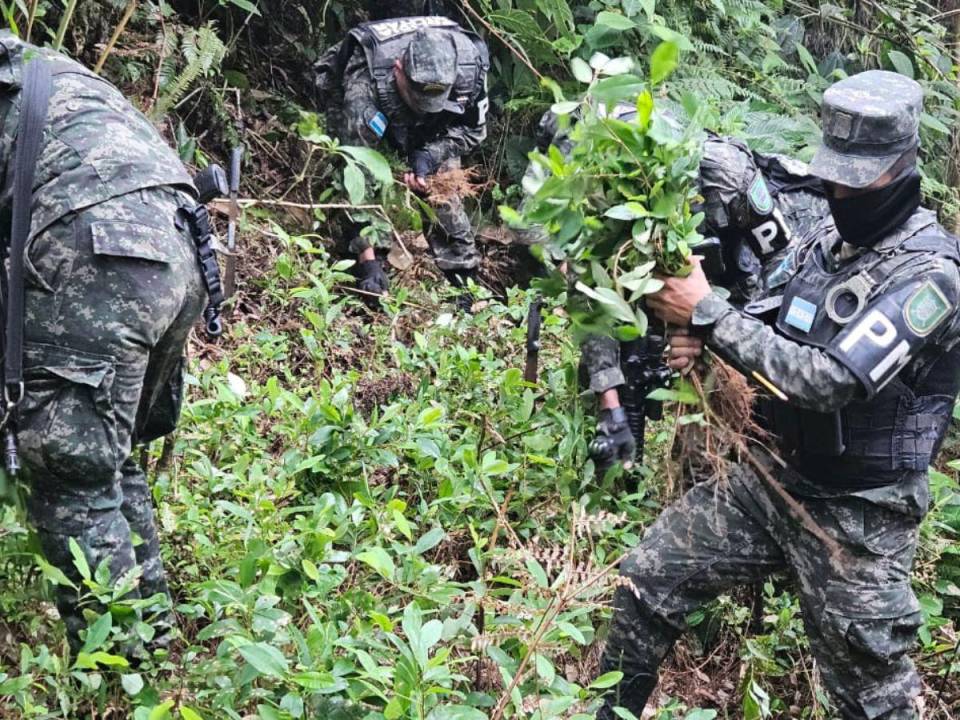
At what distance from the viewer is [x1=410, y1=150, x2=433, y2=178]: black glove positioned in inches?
286

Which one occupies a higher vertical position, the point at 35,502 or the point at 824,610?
the point at 35,502

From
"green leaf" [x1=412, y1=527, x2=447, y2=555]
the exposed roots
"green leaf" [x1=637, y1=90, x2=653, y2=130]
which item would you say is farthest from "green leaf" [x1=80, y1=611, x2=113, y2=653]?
the exposed roots

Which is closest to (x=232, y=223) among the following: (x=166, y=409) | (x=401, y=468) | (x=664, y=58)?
(x=166, y=409)

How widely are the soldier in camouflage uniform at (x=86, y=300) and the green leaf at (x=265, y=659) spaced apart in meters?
0.61

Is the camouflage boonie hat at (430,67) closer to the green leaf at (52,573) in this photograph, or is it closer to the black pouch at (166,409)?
the black pouch at (166,409)

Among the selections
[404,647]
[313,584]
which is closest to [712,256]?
[313,584]

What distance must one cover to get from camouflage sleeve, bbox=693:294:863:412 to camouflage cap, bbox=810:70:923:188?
479mm

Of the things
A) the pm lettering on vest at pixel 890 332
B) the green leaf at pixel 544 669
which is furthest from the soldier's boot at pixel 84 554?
the pm lettering on vest at pixel 890 332

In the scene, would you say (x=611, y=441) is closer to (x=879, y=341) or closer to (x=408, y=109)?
(x=879, y=341)

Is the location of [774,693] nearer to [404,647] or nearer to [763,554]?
[763,554]

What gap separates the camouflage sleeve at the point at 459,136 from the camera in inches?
289

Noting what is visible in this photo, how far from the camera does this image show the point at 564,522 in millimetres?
4527

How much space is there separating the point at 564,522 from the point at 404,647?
206cm

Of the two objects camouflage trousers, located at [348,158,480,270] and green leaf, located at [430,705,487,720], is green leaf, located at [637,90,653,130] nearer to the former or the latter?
green leaf, located at [430,705,487,720]
